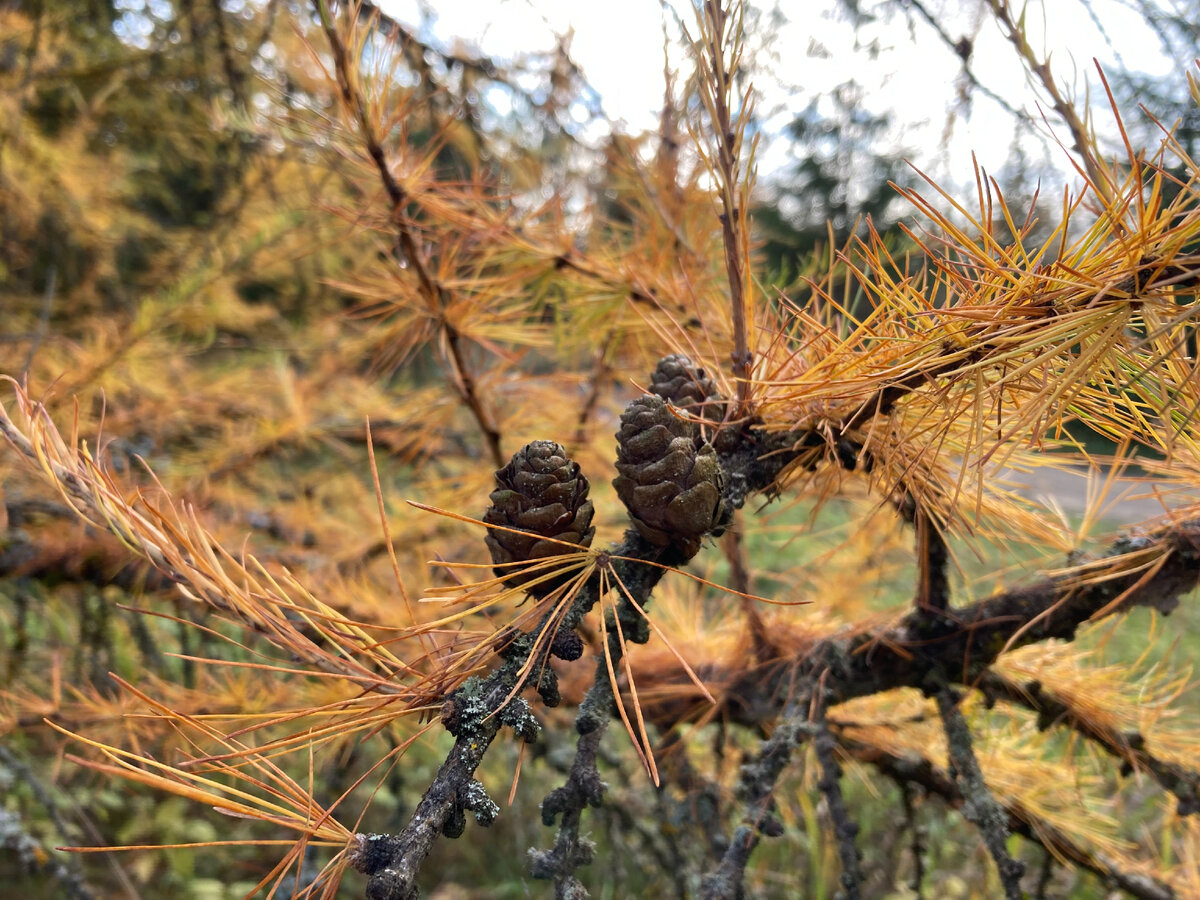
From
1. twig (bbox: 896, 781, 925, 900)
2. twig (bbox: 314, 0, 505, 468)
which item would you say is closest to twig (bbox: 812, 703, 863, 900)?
twig (bbox: 896, 781, 925, 900)

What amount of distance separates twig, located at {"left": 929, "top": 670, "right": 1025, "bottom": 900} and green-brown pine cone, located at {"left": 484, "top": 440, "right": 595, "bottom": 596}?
384 millimetres

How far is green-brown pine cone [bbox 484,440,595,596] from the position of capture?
0.38 meters

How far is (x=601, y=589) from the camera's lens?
38 cm

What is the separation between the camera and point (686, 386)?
45 cm

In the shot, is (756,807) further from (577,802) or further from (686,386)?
(686,386)

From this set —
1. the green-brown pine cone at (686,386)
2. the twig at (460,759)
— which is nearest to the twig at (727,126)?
the green-brown pine cone at (686,386)

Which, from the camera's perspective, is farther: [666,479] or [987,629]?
[987,629]

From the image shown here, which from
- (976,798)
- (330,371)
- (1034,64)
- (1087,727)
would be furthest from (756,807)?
(330,371)

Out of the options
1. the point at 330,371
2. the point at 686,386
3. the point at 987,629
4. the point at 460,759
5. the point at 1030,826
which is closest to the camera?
the point at 460,759

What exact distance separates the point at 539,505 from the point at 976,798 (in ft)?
1.39

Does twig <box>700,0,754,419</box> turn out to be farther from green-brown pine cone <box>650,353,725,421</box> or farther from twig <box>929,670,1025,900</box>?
twig <box>929,670,1025,900</box>

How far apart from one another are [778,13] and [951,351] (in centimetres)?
94

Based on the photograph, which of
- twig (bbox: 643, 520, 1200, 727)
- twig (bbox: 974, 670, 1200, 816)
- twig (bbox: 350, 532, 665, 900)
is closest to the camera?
twig (bbox: 350, 532, 665, 900)

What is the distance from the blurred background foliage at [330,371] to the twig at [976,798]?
14 centimetres
